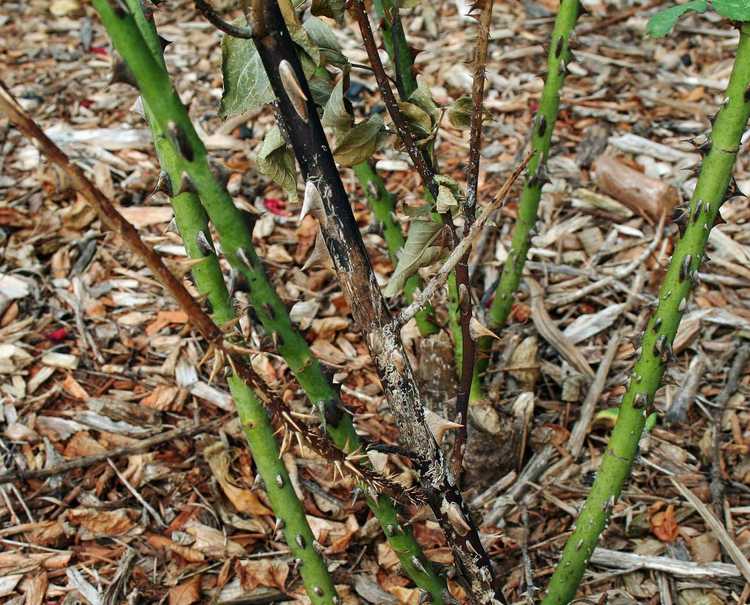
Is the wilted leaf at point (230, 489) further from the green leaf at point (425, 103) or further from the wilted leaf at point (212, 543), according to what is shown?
the green leaf at point (425, 103)

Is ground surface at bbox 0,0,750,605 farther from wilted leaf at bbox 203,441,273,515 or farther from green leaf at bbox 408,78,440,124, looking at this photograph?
green leaf at bbox 408,78,440,124

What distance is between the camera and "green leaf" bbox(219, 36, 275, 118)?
0.88 meters

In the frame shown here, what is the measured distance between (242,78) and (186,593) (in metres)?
1.06

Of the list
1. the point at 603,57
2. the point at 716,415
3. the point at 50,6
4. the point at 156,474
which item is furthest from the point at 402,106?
the point at 50,6

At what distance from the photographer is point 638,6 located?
10.5 feet

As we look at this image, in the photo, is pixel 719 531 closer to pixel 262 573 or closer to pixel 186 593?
pixel 262 573

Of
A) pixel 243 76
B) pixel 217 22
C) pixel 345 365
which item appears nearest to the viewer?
pixel 217 22

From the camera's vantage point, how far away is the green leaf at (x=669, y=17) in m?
0.98

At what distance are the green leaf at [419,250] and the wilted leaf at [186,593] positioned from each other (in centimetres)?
86

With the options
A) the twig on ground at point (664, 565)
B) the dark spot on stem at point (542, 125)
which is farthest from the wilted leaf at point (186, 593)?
the dark spot on stem at point (542, 125)

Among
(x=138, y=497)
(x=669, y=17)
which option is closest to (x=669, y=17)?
(x=669, y=17)

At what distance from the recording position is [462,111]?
3.35 ft

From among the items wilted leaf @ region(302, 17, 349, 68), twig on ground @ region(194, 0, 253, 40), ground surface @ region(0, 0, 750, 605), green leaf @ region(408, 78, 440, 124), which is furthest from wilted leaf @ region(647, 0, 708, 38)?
twig on ground @ region(194, 0, 253, 40)

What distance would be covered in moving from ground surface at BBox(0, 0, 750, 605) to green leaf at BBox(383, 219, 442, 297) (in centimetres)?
18
